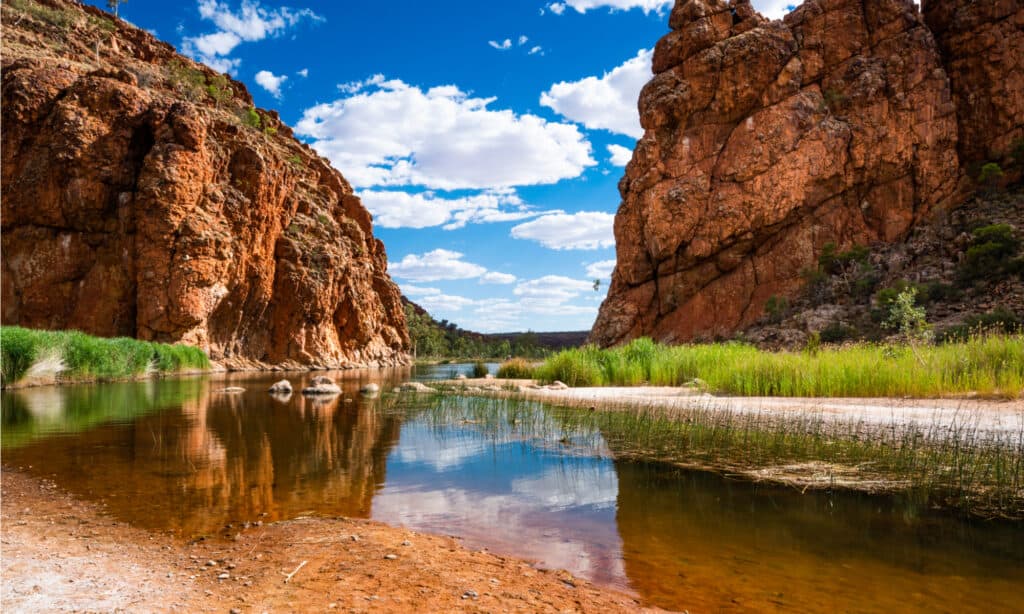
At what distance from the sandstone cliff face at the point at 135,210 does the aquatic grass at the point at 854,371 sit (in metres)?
36.9

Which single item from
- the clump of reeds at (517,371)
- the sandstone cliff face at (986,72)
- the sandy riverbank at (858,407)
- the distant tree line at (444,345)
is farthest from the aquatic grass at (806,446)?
the distant tree line at (444,345)

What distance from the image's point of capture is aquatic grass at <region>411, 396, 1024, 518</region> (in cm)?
640

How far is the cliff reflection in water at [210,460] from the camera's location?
5938 mm

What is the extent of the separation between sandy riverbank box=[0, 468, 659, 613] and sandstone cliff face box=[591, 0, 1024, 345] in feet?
151

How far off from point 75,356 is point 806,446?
27.5m

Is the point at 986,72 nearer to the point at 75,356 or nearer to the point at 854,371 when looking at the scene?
the point at 854,371

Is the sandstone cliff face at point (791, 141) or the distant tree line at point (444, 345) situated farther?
the distant tree line at point (444, 345)

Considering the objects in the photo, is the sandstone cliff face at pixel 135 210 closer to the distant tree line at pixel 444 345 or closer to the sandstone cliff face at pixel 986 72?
the distant tree line at pixel 444 345

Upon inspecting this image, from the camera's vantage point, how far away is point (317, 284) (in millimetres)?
57812

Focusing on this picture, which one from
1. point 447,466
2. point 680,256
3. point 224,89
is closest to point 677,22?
point 680,256

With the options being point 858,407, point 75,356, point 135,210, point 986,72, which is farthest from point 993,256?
point 135,210

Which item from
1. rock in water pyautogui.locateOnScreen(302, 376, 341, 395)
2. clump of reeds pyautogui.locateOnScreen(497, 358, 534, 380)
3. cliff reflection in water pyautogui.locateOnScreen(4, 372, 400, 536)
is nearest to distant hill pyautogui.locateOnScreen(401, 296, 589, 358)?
clump of reeds pyautogui.locateOnScreen(497, 358, 534, 380)

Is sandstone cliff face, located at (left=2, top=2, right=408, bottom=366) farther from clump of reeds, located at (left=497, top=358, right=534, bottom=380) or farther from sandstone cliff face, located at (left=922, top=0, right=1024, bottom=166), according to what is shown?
sandstone cliff face, located at (left=922, top=0, right=1024, bottom=166)

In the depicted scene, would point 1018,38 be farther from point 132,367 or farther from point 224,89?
point 224,89
